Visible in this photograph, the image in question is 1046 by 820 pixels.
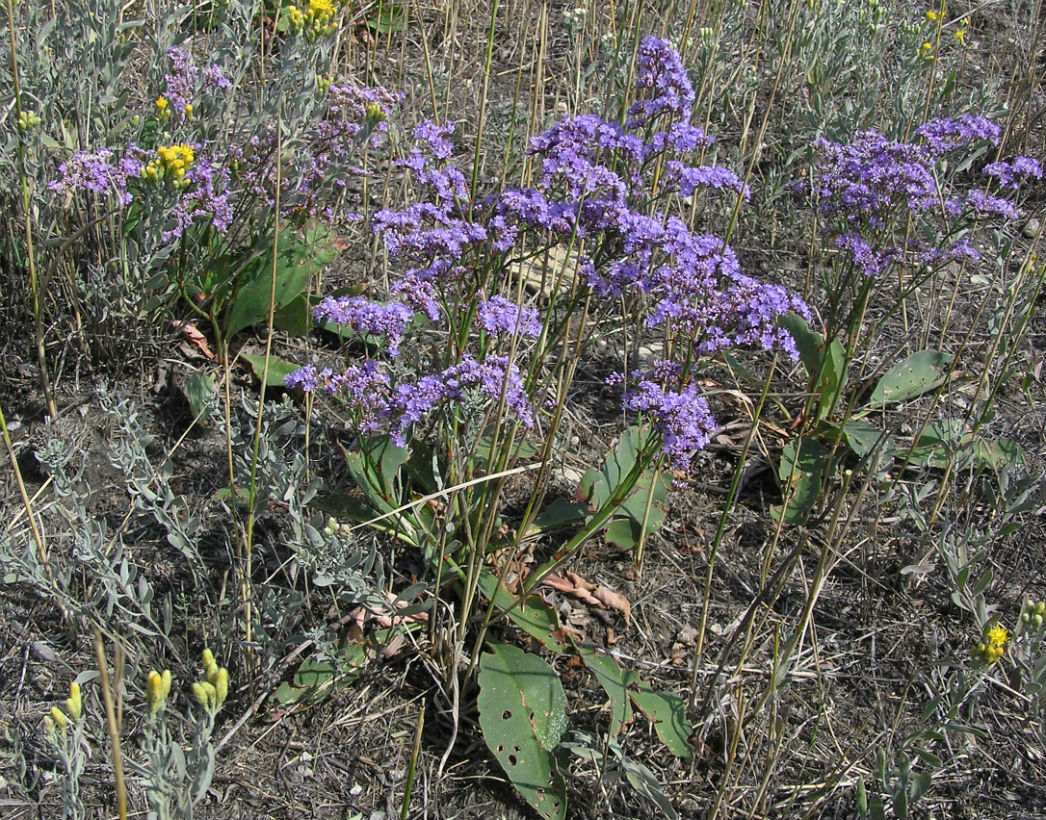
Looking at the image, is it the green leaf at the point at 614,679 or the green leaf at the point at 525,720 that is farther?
the green leaf at the point at 614,679

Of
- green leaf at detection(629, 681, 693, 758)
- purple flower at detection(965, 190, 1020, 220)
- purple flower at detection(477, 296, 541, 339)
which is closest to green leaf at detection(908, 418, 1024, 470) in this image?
purple flower at detection(965, 190, 1020, 220)

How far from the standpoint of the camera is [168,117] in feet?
9.96

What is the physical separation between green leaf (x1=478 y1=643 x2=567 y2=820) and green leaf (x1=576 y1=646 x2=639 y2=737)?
0.34 feet

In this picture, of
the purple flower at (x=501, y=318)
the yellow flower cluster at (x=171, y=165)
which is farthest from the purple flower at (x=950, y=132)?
the yellow flower cluster at (x=171, y=165)

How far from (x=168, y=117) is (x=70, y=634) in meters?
1.66

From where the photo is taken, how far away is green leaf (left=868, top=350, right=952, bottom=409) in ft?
11.3

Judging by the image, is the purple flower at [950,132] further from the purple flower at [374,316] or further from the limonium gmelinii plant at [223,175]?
the purple flower at [374,316]

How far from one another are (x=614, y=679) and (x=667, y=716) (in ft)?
0.53

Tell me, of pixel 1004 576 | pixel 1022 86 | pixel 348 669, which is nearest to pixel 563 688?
pixel 348 669

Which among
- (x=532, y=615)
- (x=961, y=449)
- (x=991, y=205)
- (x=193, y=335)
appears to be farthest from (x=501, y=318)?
(x=991, y=205)

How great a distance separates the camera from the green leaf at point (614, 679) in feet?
7.86

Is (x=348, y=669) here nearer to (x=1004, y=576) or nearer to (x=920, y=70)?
(x=1004, y=576)

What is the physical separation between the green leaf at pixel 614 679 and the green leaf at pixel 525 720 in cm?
10

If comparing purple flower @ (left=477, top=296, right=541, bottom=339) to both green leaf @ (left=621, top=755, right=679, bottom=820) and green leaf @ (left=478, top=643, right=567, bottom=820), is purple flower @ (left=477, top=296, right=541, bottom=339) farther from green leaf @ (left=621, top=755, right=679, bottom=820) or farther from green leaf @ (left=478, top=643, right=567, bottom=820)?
green leaf @ (left=621, top=755, right=679, bottom=820)
